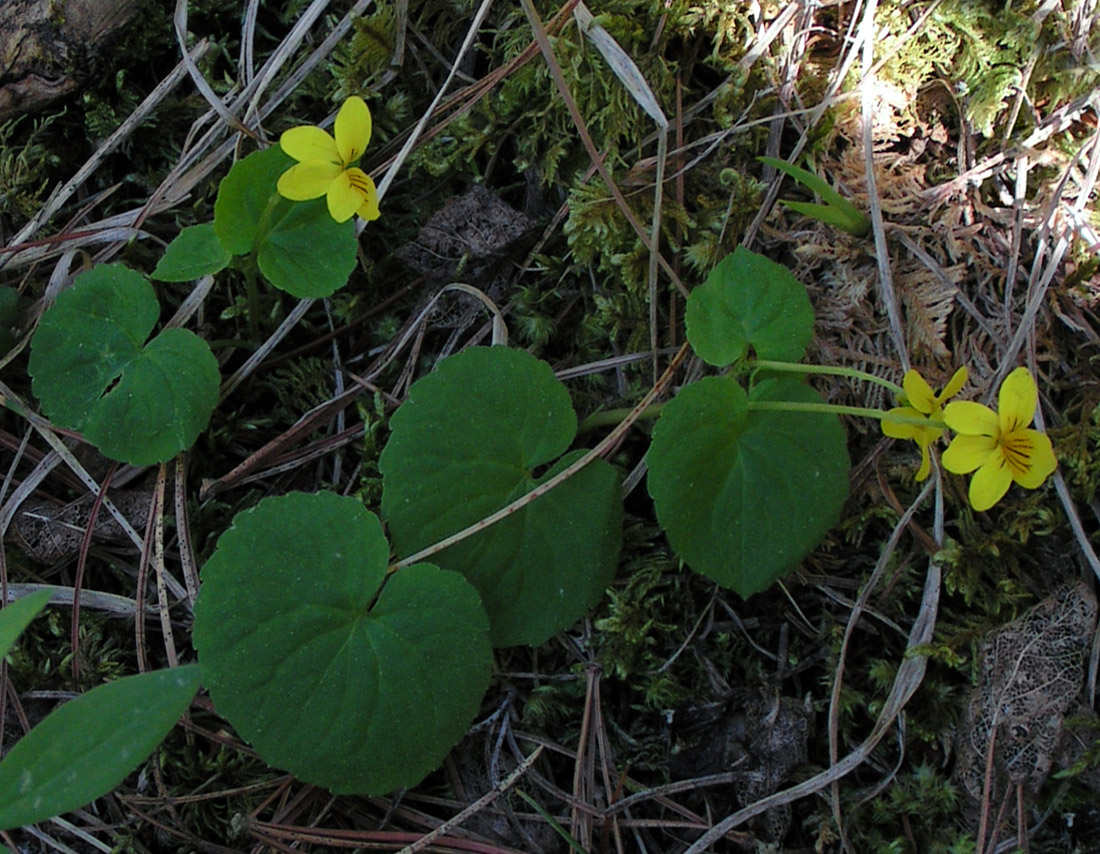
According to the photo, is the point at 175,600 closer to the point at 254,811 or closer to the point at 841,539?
the point at 254,811

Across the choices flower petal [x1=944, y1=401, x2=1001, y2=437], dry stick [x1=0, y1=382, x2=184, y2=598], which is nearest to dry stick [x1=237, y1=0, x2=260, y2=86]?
dry stick [x1=0, y1=382, x2=184, y2=598]

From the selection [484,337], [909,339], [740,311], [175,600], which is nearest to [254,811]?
[175,600]

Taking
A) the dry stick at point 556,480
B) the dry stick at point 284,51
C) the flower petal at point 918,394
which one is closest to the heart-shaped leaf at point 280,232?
the dry stick at point 284,51

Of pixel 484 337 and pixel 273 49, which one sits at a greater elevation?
pixel 273 49

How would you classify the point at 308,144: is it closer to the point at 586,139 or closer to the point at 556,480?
the point at 586,139

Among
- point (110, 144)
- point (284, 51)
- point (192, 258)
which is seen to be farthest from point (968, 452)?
point (110, 144)

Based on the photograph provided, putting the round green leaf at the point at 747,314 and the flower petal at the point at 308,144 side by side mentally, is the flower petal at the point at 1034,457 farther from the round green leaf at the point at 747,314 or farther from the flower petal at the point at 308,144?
the flower petal at the point at 308,144
